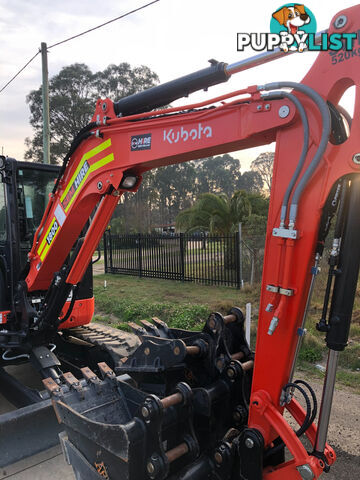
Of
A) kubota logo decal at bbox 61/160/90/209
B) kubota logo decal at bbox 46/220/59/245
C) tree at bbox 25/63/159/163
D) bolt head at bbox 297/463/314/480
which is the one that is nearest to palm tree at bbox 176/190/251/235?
kubota logo decal at bbox 46/220/59/245

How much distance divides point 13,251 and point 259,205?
1083 cm

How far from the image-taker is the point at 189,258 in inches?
523

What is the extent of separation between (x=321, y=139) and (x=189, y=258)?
11332 millimetres

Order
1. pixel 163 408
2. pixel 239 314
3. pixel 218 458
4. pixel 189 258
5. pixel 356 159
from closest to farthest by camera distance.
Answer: pixel 356 159, pixel 163 408, pixel 218 458, pixel 239 314, pixel 189 258

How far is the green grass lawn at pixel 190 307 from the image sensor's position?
549cm

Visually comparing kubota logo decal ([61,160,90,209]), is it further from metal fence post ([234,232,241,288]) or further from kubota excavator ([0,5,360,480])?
metal fence post ([234,232,241,288])

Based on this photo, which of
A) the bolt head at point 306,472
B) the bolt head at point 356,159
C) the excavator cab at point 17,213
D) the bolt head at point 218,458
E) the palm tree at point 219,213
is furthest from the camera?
the palm tree at point 219,213

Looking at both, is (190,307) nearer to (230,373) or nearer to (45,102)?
(230,373)

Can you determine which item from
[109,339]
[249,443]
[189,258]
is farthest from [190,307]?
[249,443]

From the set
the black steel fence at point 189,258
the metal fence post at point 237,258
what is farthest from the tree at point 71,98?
the metal fence post at point 237,258

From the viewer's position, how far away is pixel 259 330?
231cm

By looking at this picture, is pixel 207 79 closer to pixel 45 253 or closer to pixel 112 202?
pixel 112 202

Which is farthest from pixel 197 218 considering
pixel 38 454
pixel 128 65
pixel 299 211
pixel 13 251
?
pixel 128 65

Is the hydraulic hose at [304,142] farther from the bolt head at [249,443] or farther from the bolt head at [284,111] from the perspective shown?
the bolt head at [249,443]
